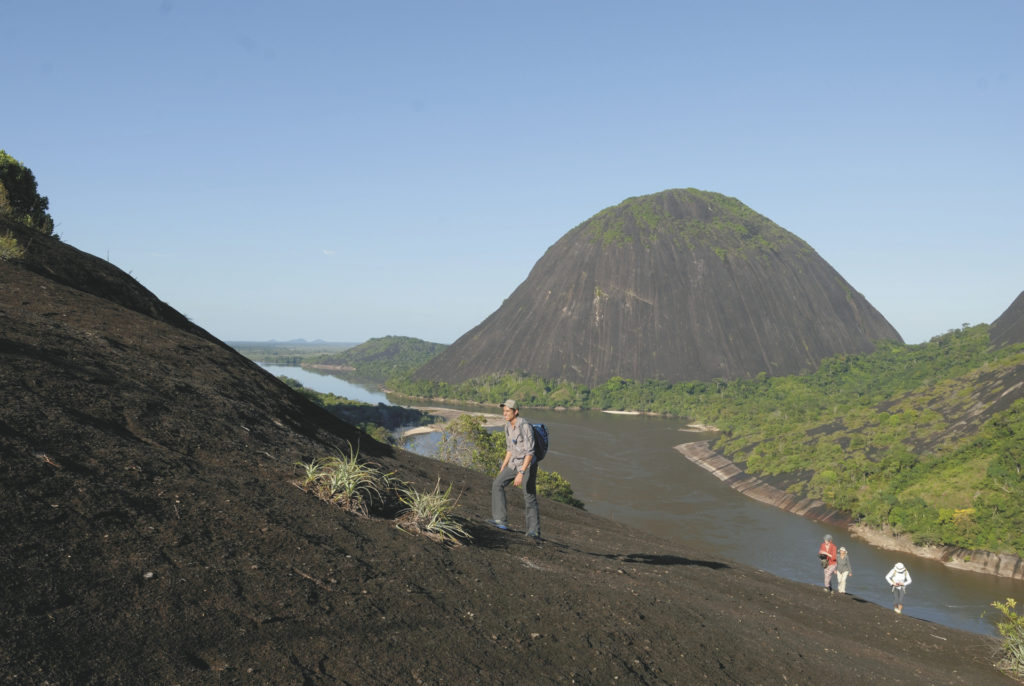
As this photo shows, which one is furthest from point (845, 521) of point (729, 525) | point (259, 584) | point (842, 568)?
point (259, 584)

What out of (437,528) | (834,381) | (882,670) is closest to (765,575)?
(882,670)

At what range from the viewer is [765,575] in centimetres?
1703

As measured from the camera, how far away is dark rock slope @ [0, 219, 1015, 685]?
4.83 m

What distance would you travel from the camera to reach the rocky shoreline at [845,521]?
3991 centimetres

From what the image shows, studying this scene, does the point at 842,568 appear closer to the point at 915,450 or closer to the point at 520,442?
the point at 520,442

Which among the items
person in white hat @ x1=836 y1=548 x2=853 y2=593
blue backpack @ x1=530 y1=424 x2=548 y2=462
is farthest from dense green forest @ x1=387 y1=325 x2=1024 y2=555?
blue backpack @ x1=530 y1=424 x2=548 y2=462

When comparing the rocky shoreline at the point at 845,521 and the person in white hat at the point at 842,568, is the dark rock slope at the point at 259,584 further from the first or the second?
the rocky shoreline at the point at 845,521

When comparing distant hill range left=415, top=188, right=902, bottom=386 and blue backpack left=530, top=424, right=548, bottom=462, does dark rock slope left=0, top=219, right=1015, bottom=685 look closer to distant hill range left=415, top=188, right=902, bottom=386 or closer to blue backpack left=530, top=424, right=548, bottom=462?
blue backpack left=530, top=424, right=548, bottom=462

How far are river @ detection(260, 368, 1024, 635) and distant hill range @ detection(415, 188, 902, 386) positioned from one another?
58420 mm

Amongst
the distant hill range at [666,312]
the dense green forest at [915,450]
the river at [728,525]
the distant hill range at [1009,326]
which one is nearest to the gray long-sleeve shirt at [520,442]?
the river at [728,525]

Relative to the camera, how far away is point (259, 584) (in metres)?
5.87

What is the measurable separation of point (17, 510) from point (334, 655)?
2.96 m

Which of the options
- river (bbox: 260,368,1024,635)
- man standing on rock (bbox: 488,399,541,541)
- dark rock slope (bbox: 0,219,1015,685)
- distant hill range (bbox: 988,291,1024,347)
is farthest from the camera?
distant hill range (bbox: 988,291,1024,347)

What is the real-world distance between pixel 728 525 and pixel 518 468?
4728 cm
